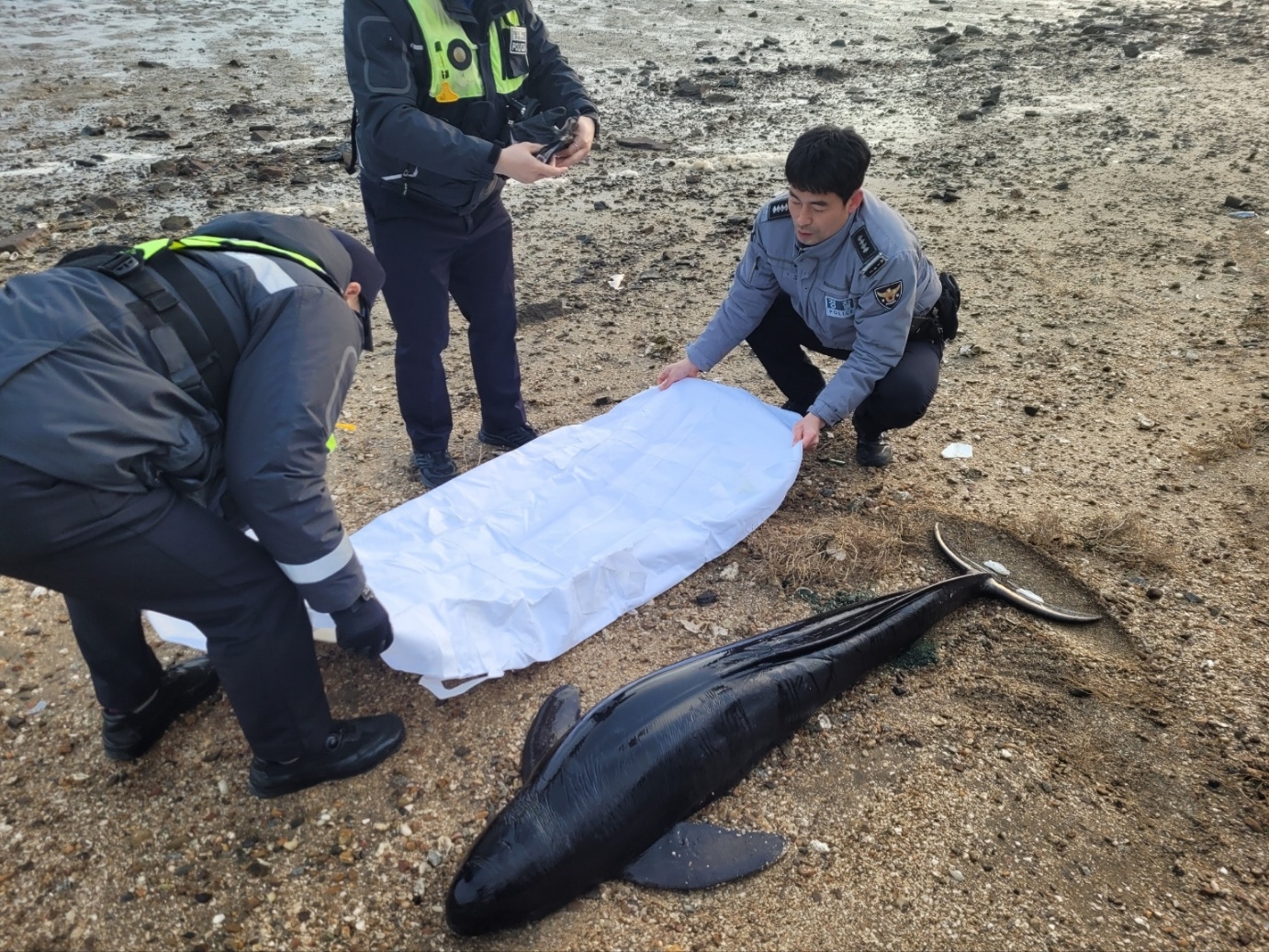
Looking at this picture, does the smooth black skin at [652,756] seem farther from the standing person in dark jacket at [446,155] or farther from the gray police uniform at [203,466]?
the standing person in dark jacket at [446,155]

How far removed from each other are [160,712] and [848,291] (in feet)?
10.0

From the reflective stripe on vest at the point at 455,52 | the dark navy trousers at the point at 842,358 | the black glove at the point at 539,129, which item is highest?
the reflective stripe on vest at the point at 455,52

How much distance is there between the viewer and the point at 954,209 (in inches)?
262

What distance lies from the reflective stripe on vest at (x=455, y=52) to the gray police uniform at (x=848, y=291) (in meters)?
1.28

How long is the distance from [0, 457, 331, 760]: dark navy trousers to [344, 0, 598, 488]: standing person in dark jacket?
1.56m

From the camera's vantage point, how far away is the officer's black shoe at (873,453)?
411 cm

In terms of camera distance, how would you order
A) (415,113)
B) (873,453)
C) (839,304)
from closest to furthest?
(415,113), (839,304), (873,453)

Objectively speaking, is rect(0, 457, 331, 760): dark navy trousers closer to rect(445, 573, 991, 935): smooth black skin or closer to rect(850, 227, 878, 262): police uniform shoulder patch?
rect(445, 573, 991, 935): smooth black skin

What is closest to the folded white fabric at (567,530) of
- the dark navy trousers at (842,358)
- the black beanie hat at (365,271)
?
the dark navy trousers at (842,358)

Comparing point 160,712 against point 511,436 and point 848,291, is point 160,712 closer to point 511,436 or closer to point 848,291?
point 511,436

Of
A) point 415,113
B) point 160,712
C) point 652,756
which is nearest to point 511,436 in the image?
point 415,113

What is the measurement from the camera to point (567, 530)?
344cm

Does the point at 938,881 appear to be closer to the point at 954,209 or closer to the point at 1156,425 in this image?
the point at 1156,425

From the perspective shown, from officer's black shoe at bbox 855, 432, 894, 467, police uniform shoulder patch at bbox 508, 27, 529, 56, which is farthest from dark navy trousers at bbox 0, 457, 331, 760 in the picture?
officer's black shoe at bbox 855, 432, 894, 467
